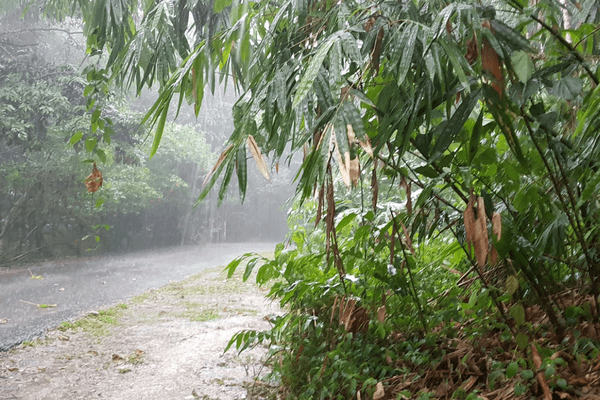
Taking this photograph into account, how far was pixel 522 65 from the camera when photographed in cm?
69

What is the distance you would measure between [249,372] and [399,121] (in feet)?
6.18

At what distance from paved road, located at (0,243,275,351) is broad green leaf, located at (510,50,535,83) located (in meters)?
3.45

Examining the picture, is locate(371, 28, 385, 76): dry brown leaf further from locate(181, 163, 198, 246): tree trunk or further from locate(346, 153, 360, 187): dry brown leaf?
locate(181, 163, 198, 246): tree trunk

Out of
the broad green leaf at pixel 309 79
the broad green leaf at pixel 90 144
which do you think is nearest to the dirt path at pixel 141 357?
the broad green leaf at pixel 90 144

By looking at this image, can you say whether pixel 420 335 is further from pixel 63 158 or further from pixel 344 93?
pixel 63 158

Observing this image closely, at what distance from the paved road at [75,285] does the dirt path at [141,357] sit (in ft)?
1.22

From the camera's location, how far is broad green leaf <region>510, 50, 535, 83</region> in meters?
0.68

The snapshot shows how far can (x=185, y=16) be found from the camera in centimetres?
169

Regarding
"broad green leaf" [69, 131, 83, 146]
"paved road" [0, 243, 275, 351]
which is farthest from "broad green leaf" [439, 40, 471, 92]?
"paved road" [0, 243, 275, 351]

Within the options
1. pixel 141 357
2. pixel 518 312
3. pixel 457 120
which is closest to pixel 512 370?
pixel 518 312

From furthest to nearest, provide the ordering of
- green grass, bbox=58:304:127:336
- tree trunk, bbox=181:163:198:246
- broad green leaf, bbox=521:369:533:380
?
tree trunk, bbox=181:163:198:246, green grass, bbox=58:304:127:336, broad green leaf, bbox=521:369:533:380

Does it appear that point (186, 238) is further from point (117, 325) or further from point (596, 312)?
point (596, 312)

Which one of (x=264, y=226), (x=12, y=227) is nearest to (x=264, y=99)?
(x=12, y=227)

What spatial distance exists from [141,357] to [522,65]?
2734mm
